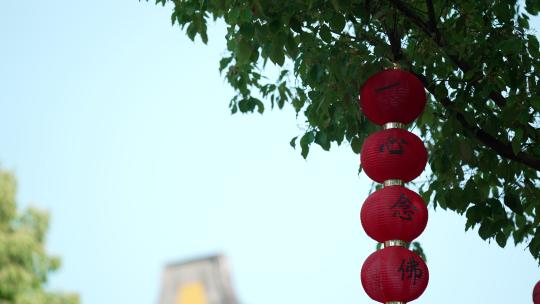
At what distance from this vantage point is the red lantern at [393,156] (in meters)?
6.09

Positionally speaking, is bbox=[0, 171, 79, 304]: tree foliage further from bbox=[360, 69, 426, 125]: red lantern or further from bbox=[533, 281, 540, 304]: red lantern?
bbox=[360, 69, 426, 125]: red lantern

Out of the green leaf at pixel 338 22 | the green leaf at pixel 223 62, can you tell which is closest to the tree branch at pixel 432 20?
the green leaf at pixel 338 22

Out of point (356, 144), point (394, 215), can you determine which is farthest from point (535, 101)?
point (356, 144)

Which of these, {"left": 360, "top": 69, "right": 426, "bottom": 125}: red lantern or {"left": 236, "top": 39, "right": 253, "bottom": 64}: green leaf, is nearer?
{"left": 360, "top": 69, "right": 426, "bottom": 125}: red lantern

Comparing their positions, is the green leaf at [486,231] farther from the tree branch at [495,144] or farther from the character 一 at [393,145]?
the character 一 at [393,145]

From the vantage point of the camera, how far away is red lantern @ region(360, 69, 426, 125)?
6195mm

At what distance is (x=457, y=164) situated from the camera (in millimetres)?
6875

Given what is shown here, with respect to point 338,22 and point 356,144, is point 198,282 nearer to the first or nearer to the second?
point 338,22

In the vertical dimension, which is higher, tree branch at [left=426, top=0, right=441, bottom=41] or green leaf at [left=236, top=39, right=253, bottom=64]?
tree branch at [left=426, top=0, right=441, bottom=41]

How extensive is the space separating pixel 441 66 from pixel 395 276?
5.64ft

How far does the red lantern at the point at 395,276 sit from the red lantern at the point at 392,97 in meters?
0.91

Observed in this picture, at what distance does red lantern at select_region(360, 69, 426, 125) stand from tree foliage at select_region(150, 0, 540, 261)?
0.13m

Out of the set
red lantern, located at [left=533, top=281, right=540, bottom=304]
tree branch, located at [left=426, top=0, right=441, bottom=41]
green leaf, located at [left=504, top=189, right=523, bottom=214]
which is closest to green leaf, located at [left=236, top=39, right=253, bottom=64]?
tree branch, located at [left=426, top=0, right=441, bottom=41]

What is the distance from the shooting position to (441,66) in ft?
22.1
